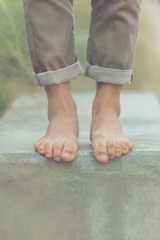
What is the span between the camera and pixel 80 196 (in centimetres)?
96

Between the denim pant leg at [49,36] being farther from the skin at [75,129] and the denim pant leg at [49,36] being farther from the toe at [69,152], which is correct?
the toe at [69,152]

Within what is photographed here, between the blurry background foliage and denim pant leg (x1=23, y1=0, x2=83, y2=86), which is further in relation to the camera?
the blurry background foliage

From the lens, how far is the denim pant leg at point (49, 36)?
37.1 inches

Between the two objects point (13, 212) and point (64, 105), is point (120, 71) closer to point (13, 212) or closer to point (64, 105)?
point (64, 105)

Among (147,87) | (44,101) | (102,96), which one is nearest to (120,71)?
(102,96)

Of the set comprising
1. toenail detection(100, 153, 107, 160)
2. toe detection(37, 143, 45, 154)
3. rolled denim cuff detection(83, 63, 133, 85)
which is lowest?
toe detection(37, 143, 45, 154)

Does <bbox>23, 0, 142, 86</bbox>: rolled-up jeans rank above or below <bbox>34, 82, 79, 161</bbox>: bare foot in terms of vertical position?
above

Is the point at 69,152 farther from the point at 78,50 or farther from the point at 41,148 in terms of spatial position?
the point at 78,50

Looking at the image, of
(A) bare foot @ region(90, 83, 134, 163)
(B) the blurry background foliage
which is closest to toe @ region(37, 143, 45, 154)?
(A) bare foot @ region(90, 83, 134, 163)

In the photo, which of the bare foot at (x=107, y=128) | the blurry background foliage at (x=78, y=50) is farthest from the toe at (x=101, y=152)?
the blurry background foliage at (x=78, y=50)

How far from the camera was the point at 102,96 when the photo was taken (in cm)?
101

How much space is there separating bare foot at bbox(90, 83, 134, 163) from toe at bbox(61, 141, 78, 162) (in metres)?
0.05

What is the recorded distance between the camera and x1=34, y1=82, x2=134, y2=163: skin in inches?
36.6

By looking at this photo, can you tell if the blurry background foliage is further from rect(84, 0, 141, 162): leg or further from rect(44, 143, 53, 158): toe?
rect(44, 143, 53, 158): toe
